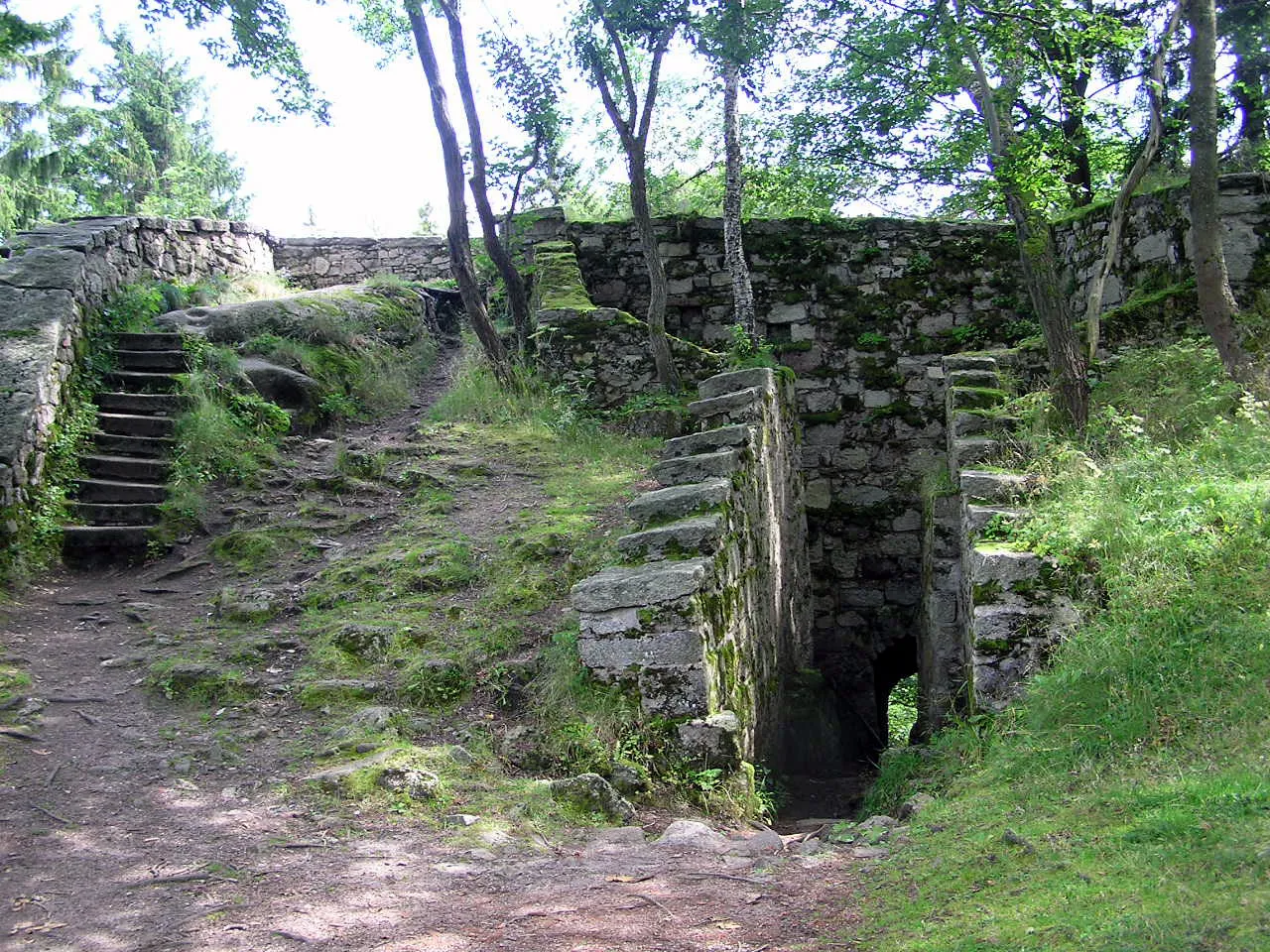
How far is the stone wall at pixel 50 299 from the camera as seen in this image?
7465mm

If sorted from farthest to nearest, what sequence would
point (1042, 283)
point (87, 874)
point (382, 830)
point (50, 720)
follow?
point (1042, 283) → point (50, 720) → point (382, 830) → point (87, 874)

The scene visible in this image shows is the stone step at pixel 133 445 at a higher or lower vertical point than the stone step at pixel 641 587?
higher

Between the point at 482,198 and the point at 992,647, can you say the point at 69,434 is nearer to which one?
the point at 482,198

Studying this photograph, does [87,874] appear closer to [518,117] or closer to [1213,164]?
[1213,164]

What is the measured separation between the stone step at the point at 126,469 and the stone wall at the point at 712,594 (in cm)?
464

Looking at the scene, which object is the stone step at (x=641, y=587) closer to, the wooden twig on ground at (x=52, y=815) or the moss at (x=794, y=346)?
the wooden twig on ground at (x=52, y=815)

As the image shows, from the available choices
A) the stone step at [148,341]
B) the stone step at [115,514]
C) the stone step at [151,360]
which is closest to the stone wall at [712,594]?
the stone step at [115,514]

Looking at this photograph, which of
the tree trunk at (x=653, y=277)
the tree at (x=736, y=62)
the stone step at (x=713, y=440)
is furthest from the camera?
the tree trunk at (x=653, y=277)

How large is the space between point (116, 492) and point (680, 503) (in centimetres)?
513

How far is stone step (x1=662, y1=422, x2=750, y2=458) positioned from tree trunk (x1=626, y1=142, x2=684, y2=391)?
3612 mm

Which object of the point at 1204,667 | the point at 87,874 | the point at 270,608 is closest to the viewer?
the point at 87,874

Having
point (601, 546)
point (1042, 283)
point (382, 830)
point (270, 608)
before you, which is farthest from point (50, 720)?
point (1042, 283)

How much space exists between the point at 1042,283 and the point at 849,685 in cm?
523

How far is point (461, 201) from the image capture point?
12.0 metres
